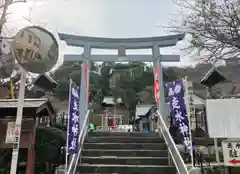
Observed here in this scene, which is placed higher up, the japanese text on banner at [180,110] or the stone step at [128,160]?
the japanese text on banner at [180,110]

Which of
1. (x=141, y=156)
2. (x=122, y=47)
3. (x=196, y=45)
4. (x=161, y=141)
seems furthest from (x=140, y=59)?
(x=141, y=156)

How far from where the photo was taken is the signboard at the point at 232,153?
6922mm

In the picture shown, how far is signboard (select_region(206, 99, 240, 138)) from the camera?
7125mm

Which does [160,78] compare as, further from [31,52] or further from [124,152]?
[31,52]

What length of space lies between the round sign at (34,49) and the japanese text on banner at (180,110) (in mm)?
4223

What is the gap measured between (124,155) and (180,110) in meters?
2.52

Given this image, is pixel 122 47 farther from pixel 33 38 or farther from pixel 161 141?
pixel 33 38

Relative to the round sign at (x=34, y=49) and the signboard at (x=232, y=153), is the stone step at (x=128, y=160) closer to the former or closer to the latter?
Result: the signboard at (x=232, y=153)

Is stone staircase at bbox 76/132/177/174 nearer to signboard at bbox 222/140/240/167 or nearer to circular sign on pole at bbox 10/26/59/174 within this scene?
signboard at bbox 222/140/240/167

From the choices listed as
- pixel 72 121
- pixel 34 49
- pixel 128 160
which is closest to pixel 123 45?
pixel 128 160

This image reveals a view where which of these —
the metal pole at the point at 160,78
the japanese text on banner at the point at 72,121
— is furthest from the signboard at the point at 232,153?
the japanese text on banner at the point at 72,121

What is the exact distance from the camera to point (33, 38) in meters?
4.75

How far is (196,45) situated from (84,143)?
5.33 m

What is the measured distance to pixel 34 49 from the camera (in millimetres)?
4715
